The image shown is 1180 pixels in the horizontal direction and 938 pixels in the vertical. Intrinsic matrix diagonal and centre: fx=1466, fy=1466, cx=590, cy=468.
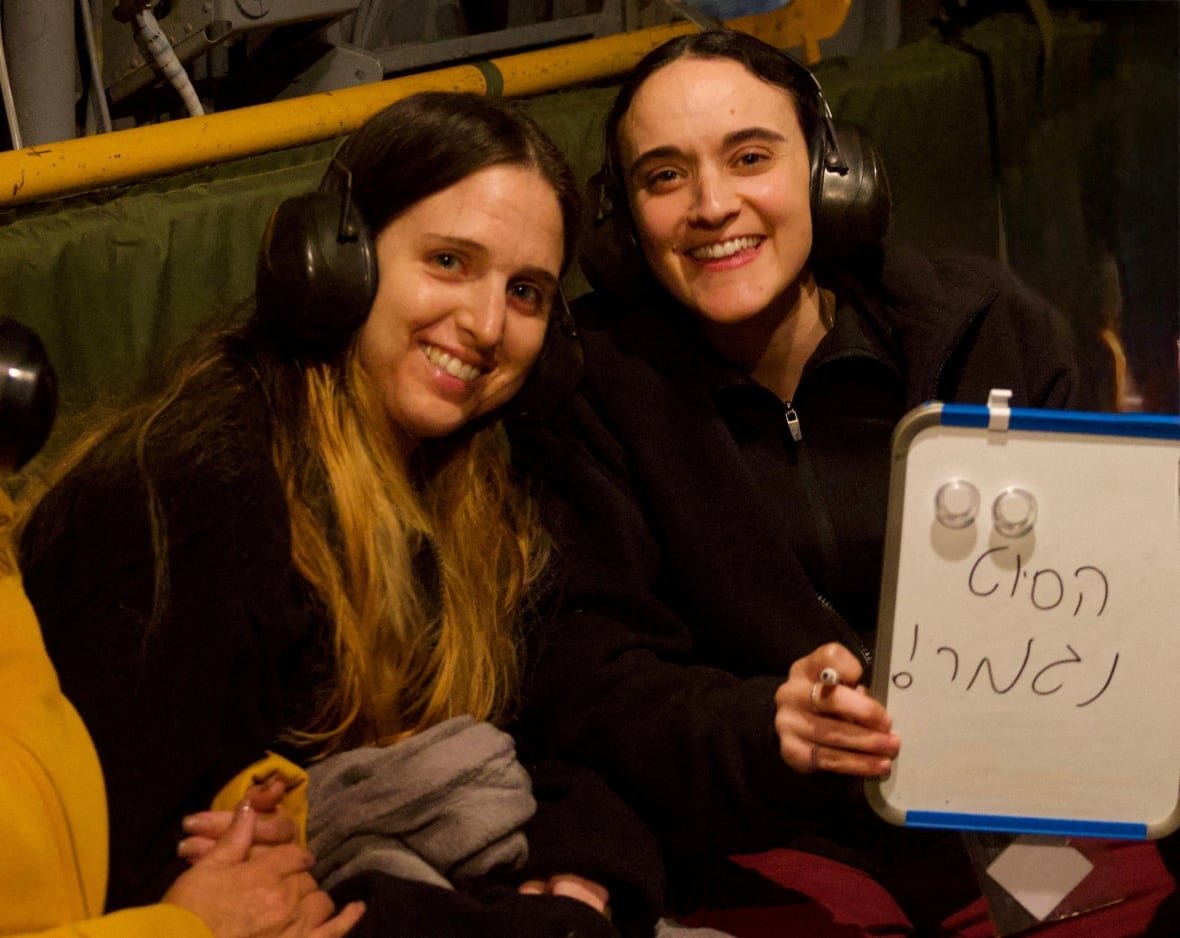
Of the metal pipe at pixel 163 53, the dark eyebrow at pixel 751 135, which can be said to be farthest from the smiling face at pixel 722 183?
the metal pipe at pixel 163 53

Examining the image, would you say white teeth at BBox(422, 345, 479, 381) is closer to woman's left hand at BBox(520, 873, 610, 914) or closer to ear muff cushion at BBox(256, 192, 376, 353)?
ear muff cushion at BBox(256, 192, 376, 353)

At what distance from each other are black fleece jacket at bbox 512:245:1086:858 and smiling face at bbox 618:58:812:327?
90 millimetres

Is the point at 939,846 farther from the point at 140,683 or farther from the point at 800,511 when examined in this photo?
the point at 140,683

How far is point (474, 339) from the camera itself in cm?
128

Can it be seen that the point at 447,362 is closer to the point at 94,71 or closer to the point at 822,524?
the point at 822,524

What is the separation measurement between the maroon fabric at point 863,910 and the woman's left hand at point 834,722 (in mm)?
226

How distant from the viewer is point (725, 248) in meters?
1.39

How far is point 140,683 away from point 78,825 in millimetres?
118

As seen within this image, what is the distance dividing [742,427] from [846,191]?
0.25 meters

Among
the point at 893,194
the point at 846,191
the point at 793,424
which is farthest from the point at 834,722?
the point at 893,194

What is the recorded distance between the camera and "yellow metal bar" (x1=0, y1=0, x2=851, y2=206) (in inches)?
60.7

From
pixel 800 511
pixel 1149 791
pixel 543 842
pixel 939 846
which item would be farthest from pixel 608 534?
pixel 1149 791

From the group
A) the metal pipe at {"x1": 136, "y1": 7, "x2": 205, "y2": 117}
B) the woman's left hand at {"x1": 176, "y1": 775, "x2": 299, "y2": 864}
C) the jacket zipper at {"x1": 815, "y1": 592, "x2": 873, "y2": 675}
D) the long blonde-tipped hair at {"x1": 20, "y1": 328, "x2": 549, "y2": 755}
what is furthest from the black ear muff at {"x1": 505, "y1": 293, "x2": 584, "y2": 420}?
the metal pipe at {"x1": 136, "y1": 7, "x2": 205, "y2": 117}

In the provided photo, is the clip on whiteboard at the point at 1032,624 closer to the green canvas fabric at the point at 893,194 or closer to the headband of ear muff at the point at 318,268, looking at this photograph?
the headband of ear muff at the point at 318,268
